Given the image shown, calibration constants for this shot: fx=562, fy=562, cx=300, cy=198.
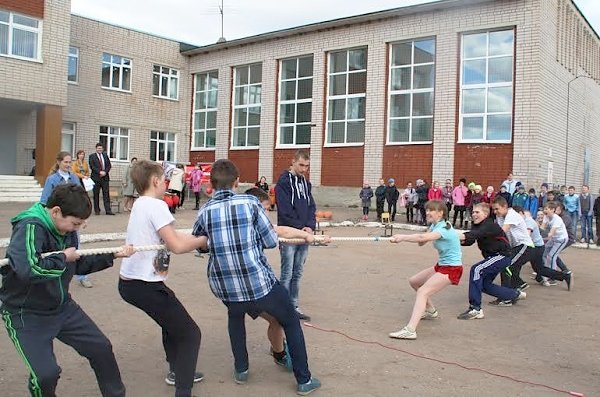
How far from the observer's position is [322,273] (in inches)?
378

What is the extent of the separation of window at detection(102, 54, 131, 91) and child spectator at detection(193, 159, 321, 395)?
25.3 m

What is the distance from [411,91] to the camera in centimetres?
2228

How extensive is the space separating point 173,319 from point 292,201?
273cm

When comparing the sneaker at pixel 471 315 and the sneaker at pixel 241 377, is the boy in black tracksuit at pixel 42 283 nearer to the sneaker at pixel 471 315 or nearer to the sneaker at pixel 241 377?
the sneaker at pixel 241 377

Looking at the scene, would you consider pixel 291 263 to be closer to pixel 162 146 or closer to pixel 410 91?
pixel 410 91

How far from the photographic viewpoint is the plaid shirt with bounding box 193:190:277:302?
3938 mm

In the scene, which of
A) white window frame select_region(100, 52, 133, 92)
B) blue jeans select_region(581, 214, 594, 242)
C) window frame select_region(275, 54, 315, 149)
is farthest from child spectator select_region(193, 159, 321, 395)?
white window frame select_region(100, 52, 133, 92)

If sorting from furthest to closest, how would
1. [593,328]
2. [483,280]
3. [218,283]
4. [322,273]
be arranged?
[322,273] < [483,280] < [593,328] < [218,283]

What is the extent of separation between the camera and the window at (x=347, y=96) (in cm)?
2370

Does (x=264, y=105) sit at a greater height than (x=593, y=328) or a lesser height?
greater

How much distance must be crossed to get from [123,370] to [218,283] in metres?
1.33

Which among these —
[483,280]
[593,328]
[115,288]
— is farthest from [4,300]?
[593,328]

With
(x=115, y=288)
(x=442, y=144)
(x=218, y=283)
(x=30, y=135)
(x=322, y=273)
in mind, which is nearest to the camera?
(x=218, y=283)

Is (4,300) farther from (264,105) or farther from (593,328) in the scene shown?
(264,105)
